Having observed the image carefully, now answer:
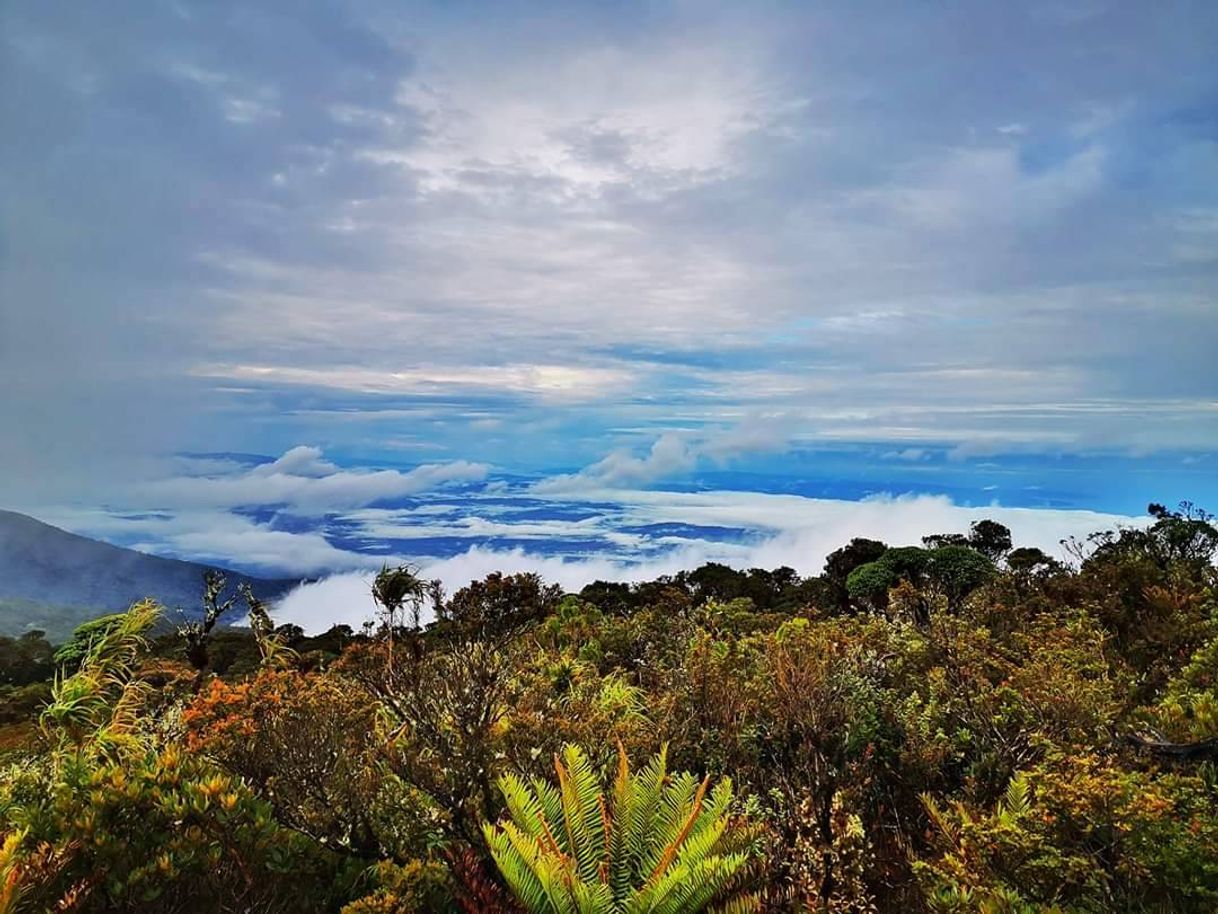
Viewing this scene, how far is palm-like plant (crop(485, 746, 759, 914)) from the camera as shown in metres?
4.53

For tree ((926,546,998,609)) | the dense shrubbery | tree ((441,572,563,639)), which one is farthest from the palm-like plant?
tree ((926,546,998,609))

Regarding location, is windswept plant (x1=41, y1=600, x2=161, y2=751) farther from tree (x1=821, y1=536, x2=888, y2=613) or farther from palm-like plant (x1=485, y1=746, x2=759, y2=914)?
tree (x1=821, y1=536, x2=888, y2=613)

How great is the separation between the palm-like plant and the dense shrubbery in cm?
2

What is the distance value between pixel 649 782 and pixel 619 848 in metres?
0.46

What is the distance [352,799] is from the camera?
559 centimetres

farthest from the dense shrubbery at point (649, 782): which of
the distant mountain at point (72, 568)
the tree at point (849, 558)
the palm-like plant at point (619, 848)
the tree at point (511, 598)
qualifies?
the distant mountain at point (72, 568)

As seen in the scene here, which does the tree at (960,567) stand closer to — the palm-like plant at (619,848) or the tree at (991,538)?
the tree at (991,538)

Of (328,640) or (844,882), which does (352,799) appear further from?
(328,640)

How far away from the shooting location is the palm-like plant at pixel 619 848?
4.53 meters

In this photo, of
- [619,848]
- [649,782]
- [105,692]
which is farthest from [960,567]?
[105,692]

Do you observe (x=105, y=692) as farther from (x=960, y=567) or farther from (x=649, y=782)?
(x=960, y=567)

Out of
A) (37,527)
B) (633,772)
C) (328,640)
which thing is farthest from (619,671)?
(37,527)

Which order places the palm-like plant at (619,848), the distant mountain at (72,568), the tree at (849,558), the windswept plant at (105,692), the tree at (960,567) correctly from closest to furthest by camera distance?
the palm-like plant at (619,848), the windswept plant at (105,692), the tree at (960,567), the tree at (849,558), the distant mountain at (72,568)

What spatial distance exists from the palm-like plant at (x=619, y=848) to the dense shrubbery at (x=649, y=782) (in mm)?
20
